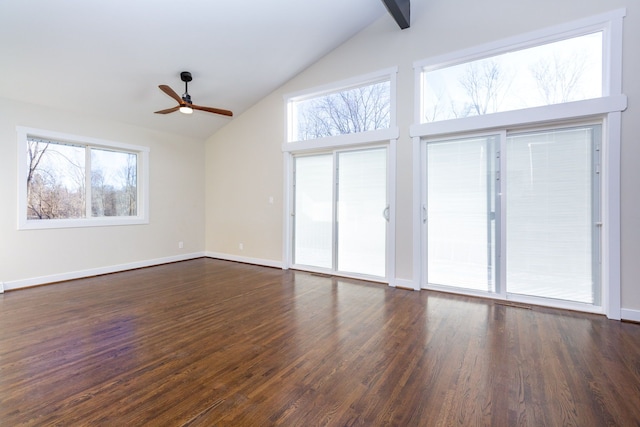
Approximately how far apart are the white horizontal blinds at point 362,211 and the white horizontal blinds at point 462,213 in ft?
2.30

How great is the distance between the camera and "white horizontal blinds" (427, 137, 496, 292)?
3.77 m

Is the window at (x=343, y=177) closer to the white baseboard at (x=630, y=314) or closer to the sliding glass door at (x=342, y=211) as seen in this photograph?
the sliding glass door at (x=342, y=211)

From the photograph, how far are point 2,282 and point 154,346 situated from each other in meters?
3.25

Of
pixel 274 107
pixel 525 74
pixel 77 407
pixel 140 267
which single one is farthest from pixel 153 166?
pixel 525 74

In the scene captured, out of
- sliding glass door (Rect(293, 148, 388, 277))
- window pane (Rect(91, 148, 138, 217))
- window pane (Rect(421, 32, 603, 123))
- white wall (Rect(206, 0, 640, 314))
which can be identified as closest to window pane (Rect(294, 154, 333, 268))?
sliding glass door (Rect(293, 148, 388, 277))

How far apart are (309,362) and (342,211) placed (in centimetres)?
297

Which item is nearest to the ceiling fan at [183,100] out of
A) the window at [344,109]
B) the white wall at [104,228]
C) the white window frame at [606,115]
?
the window at [344,109]

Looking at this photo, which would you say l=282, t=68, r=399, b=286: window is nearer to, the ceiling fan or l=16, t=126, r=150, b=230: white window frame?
the ceiling fan

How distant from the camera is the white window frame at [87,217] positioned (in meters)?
4.11

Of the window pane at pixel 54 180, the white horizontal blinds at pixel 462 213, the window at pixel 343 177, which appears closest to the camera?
the white horizontal blinds at pixel 462 213

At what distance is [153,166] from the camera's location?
5.68 m

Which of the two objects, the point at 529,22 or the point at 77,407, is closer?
the point at 77,407

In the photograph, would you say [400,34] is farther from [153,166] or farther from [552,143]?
[153,166]

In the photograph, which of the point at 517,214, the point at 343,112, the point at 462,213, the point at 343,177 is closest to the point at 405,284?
the point at 462,213
